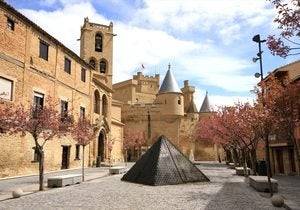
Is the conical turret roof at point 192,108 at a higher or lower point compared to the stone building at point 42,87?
higher

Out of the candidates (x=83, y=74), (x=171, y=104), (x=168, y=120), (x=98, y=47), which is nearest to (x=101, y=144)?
(x=83, y=74)

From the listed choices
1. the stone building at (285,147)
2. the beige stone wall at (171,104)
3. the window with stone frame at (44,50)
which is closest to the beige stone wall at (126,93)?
the beige stone wall at (171,104)

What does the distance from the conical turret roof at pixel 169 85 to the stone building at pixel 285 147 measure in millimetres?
33462

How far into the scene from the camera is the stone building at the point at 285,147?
25.3m

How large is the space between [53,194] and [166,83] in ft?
163

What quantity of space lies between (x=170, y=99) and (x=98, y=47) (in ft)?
61.0

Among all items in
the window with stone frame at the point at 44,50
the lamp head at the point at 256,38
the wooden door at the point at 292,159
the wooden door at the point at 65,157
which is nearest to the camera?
the lamp head at the point at 256,38

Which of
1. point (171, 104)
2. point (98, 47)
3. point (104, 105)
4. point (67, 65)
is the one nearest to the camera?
point (67, 65)

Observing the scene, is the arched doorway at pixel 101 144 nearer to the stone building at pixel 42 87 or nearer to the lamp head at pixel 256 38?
the stone building at pixel 42 87

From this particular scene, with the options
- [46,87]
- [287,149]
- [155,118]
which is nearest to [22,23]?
[46,87]

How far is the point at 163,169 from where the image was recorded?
18266 mm

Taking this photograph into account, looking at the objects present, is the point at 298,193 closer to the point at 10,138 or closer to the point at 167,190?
the point at 167,190

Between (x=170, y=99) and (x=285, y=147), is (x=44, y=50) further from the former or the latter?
(x=170, y=99)

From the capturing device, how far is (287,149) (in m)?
26.2
